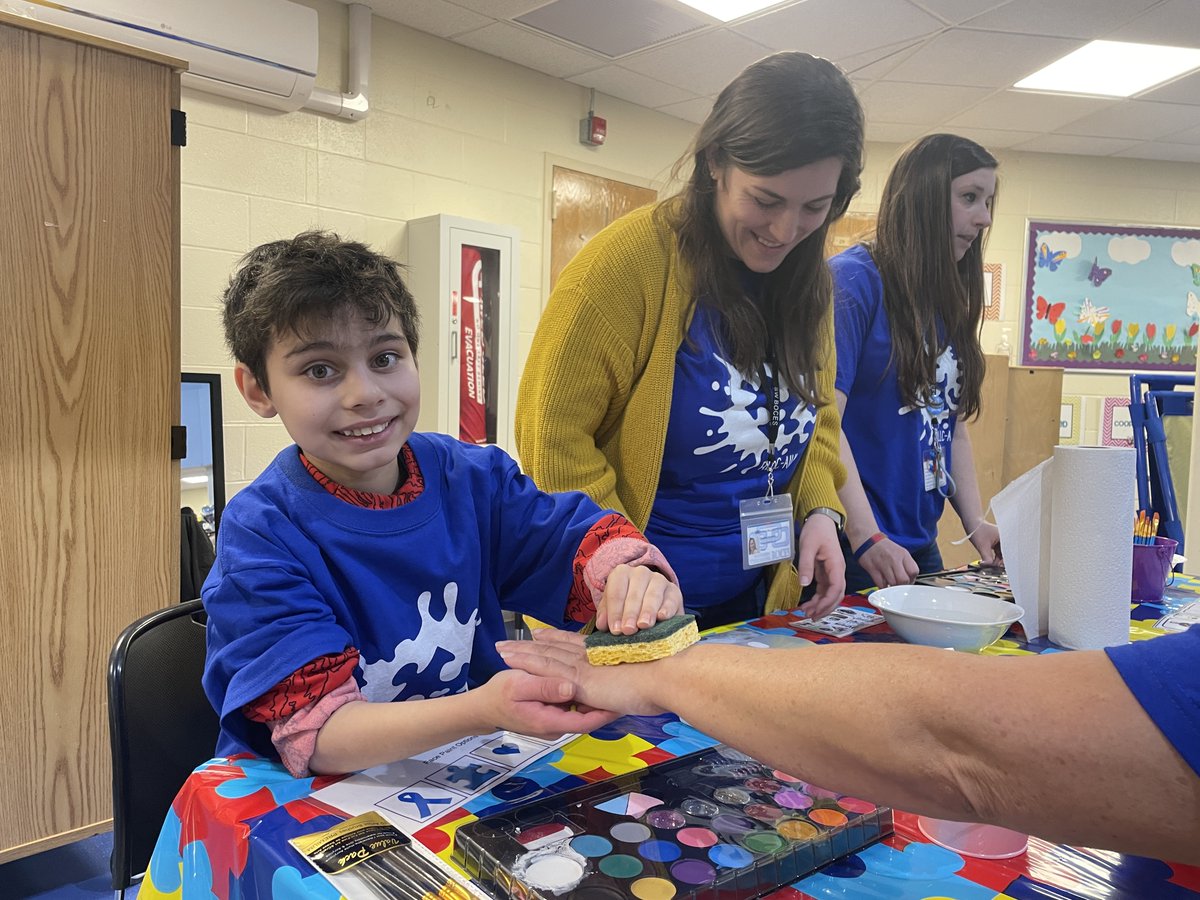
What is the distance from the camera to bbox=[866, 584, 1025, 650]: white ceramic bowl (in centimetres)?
125

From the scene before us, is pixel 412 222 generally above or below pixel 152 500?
above

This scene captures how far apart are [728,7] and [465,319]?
5.88ft

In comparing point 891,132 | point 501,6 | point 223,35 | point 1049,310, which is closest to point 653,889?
point 223,35

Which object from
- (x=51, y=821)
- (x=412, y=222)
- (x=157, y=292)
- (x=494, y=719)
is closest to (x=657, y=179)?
(x=412, y=222)

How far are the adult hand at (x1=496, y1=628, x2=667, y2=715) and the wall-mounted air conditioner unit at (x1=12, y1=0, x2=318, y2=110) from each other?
288 cm

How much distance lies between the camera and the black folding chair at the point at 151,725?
3.76ft

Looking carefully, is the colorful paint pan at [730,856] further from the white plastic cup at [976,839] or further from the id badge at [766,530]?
the id badge at [766,530]

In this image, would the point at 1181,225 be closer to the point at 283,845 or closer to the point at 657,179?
the point at 657,179

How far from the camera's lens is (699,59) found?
4.30m

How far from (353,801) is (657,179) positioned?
185 inches

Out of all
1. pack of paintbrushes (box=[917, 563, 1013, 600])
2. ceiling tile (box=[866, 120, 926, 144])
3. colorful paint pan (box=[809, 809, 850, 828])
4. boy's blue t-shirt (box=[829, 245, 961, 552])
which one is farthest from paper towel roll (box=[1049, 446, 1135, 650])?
ceiling tile (box=[866, 120, 926, 144])

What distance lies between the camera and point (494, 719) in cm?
86

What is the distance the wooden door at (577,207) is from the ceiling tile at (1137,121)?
9.26ft

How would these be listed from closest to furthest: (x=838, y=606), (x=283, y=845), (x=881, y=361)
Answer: (x=283, y=845), (x=838, y=606), (x=881, y=361)
